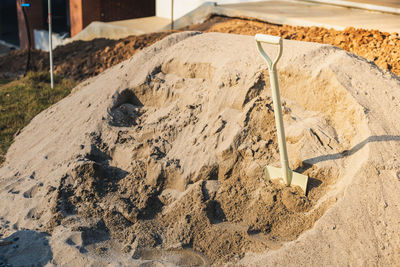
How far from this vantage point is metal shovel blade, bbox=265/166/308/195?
3.07 m

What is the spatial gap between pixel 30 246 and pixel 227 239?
133 cm

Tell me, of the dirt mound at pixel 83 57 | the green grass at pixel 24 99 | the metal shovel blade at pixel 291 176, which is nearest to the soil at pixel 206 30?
the dirt mound at pixel 83 57

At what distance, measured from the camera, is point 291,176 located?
3125 mm

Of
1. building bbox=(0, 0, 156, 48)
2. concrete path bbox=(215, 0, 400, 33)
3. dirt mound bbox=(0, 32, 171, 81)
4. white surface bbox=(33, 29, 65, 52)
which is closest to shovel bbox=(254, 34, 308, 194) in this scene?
concrete path bbox=(215, 0, 400, 33)

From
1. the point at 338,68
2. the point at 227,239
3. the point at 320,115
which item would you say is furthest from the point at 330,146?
the point at 227,239

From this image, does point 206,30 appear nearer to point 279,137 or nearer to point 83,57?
point 83,57

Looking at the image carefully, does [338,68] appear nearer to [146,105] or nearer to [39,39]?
[146,105]

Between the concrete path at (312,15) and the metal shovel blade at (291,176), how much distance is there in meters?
3.78

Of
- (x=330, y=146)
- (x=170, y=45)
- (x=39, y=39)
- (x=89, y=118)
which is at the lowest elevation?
(x=39, y=39)

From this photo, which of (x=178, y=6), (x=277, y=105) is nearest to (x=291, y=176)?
(x=277, y=105)

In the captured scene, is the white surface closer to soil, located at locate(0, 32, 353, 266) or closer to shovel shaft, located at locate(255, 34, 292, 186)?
soil, located at locate(0, 32, 353, 266)

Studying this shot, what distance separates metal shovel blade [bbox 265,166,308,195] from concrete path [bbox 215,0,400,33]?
12.4 feet

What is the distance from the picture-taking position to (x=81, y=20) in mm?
11891

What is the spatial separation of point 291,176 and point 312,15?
5.08m
